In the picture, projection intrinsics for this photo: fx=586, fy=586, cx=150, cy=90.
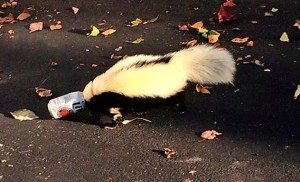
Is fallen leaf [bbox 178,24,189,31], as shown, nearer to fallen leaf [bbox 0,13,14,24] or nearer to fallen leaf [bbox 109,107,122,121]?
fallen leaf [bbox 109,107,122,121]

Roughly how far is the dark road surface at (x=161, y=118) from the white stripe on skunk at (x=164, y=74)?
233 mm

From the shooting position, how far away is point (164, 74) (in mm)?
4539

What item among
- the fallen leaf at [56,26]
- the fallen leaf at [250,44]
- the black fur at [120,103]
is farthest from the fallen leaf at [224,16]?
the black fur at [120,103]

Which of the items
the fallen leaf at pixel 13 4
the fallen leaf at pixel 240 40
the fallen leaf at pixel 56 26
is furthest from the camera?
the fallen leaf at pixel 13 4

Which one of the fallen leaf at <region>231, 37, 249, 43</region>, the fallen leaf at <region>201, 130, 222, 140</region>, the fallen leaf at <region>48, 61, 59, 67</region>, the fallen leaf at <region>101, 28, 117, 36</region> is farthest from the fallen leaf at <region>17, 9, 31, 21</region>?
the fallen leaf at <region>201, 130, 222, 140</region>

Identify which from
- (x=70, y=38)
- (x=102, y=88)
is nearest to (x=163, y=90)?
(x=102, y=88)

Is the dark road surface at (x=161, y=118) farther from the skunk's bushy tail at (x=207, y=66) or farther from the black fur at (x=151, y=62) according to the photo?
the black fur at (x=151, y=62)

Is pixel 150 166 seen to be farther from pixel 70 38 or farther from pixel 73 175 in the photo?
pixel 70 38

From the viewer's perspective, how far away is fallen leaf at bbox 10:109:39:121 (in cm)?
486

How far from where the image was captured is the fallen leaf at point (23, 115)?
4.86 meters

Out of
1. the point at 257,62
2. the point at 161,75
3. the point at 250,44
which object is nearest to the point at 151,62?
the point at 161,75

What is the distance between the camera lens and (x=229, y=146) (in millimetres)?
4184

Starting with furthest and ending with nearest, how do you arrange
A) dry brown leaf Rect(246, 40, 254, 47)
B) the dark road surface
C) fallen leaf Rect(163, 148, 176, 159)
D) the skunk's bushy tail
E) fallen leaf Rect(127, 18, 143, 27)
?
fallen leaf Rect(127, 18, 143, 27), dry brown leaf Rect(246, 40, 254, 47), the skunk's bushy tail, fallen leaf Rect(163, 148, 176, 159), the dark road surface

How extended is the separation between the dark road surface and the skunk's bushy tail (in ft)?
0.73
